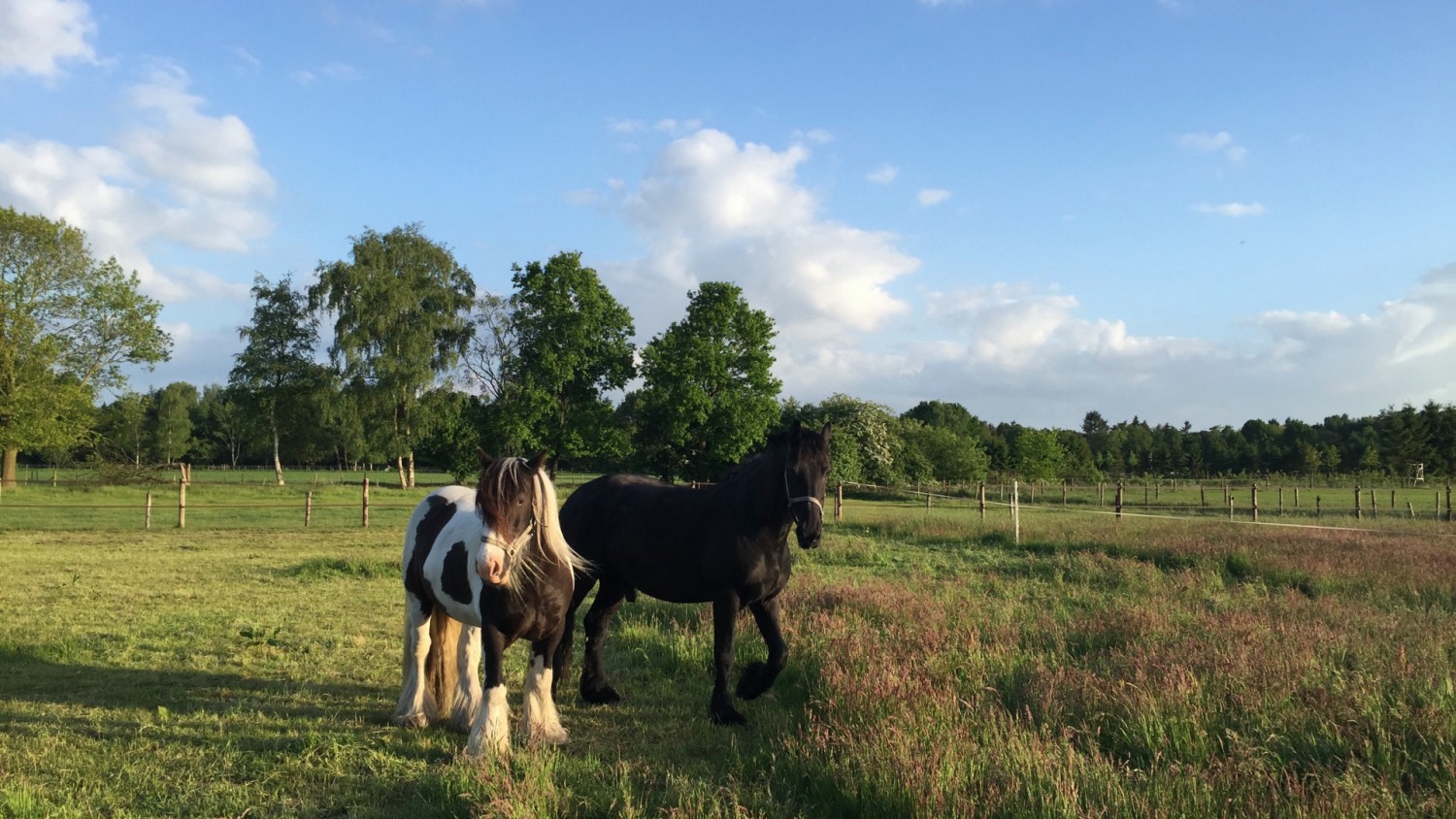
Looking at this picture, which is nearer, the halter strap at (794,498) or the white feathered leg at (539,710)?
the white feathered leg at (539,710)

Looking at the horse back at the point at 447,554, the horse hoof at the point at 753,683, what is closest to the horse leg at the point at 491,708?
the horse back at the point at 447,554

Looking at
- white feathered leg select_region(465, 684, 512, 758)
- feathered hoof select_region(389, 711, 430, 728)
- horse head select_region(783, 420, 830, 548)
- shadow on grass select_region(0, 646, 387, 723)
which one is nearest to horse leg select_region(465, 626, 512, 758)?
white feathered leg select_region(465, 684, 512, 758)

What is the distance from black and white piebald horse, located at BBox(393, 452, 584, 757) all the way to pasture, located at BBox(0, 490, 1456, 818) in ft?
0.94

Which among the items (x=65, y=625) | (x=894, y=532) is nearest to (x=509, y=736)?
(x=65, y=625)

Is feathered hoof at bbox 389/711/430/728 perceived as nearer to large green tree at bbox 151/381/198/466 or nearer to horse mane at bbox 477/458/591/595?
horse mane at bbox 477/458/591/595

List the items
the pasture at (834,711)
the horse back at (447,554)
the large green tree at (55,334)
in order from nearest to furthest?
1. the pasture at (834,711)
2. the horse back at (447,554)
3. the large green tree at (55,334)

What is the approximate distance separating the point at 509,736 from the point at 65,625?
7.08 meters

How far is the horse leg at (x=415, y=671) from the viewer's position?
5.40 metres

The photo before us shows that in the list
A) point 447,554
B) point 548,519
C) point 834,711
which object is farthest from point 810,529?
point 447,554

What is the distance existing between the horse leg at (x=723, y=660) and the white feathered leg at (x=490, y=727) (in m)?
1.41

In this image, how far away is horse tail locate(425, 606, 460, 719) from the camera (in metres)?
5.54

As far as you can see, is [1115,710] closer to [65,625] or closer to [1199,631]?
[1199,631]

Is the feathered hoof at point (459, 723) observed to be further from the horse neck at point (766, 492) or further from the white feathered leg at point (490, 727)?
the horse neck at point (766, 492)

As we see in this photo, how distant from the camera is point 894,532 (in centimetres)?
2045
